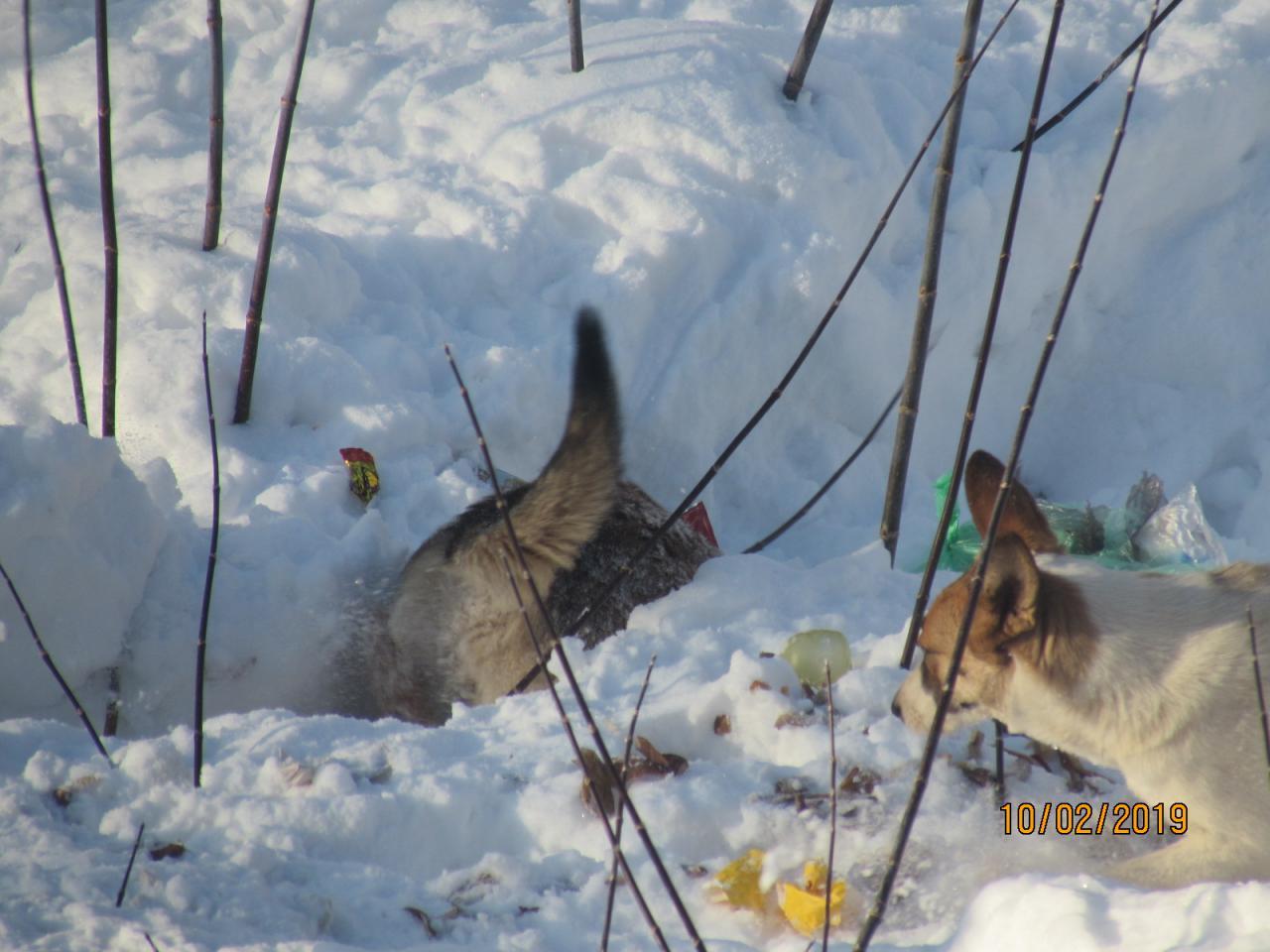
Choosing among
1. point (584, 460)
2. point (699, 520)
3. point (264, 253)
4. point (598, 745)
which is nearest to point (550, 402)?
point (699, 520)

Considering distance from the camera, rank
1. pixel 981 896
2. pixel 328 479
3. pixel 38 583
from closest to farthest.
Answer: pixel 981 896 < pixel 38 583 < pixel 328 479

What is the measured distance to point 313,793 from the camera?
2275 millimetres

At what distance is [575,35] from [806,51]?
1.08 m

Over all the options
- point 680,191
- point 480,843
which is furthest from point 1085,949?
point 680,191

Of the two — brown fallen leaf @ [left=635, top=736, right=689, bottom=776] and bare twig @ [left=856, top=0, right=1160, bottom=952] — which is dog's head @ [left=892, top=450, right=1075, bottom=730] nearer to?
bare twig @ [left=856, top=0, right=1160, bottom=952]

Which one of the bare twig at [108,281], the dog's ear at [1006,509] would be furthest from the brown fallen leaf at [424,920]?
the bare twig at [108,281]

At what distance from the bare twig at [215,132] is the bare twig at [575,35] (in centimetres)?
160

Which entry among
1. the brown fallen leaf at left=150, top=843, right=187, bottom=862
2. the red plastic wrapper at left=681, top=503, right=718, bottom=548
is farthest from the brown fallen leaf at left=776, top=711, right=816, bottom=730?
the red plastic wrapper at left=681, top=503, right=718, bottom=548

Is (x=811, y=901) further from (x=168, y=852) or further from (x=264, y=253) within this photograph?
(x=264, y=253)

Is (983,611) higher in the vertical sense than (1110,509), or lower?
higher

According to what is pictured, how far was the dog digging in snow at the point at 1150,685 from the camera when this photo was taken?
1945mm

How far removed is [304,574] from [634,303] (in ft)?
6.08

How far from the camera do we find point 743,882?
209cm

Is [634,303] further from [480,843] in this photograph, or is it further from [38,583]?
[480,843]
